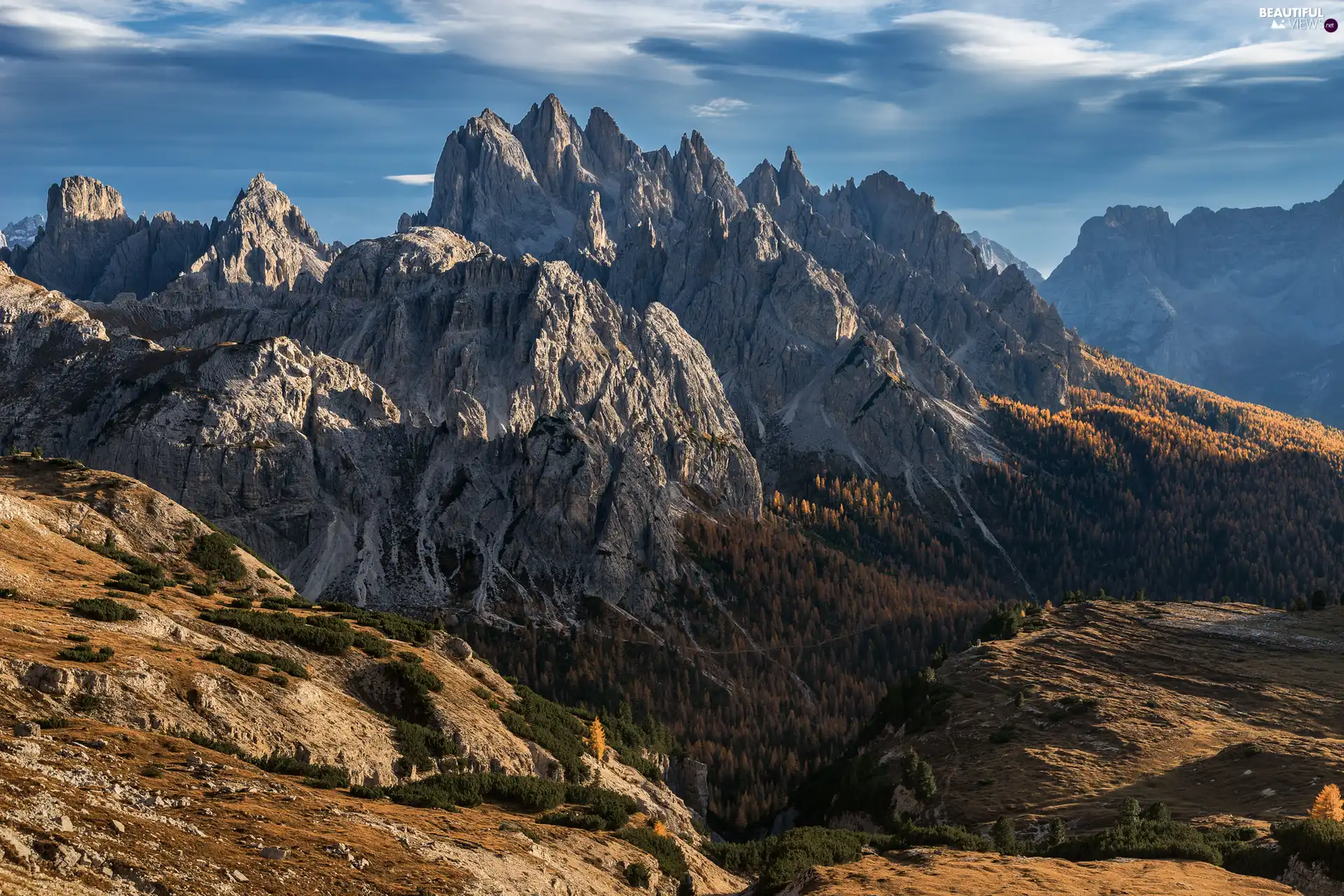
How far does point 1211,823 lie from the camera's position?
66688 mm

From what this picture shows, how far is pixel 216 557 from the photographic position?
8188 centimetres

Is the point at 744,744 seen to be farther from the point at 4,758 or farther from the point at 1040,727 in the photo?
the point at 4,758

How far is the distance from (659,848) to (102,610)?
3442 centimetres

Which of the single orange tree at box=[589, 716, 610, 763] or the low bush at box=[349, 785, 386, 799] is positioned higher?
the low bush at box=[349, 785, 386, 799]

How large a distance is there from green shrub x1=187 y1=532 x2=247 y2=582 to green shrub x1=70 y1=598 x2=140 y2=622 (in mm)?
26022

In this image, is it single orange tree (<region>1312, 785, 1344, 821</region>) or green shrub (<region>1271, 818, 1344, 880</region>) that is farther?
single orange tree (<region>1312, 785, 1344, 821</region>)

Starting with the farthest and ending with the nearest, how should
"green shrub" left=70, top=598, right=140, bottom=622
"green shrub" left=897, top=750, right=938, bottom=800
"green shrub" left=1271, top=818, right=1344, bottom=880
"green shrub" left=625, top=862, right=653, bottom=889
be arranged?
"green shrub" left=897, top=750, right=938, bottom=800 → "green shrub" left=70, top=598, right=140, bottom=622 → "green shrub" left=1271, top=818, right=1344, bottom=880 → "green shrub" left=625, top=862, right=653, bottom=889

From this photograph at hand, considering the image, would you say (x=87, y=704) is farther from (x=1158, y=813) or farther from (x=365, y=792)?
(x=1158, y=813)

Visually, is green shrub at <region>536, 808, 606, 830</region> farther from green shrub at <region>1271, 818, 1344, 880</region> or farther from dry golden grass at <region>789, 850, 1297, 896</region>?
green shrub at <region>1271, 818, 1344, 880</region>

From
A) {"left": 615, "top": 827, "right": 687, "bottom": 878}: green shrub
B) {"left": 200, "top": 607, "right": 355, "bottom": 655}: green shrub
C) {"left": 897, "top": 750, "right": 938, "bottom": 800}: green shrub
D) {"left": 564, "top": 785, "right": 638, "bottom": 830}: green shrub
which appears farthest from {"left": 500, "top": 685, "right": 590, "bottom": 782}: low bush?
{"left": 897, "top": 750, "right": 938, "bottom": 800}: green shrub

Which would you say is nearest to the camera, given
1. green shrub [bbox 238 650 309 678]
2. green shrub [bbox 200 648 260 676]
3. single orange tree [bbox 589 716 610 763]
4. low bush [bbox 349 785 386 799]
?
low bush [bbox 349 785 386 799]

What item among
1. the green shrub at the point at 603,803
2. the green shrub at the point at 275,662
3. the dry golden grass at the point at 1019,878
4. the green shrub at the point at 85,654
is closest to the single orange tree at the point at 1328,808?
the dry golden grass at the point at 1019,878

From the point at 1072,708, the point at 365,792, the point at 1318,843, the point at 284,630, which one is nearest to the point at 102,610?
the point at 284,630

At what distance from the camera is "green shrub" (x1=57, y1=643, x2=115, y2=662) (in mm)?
43562
